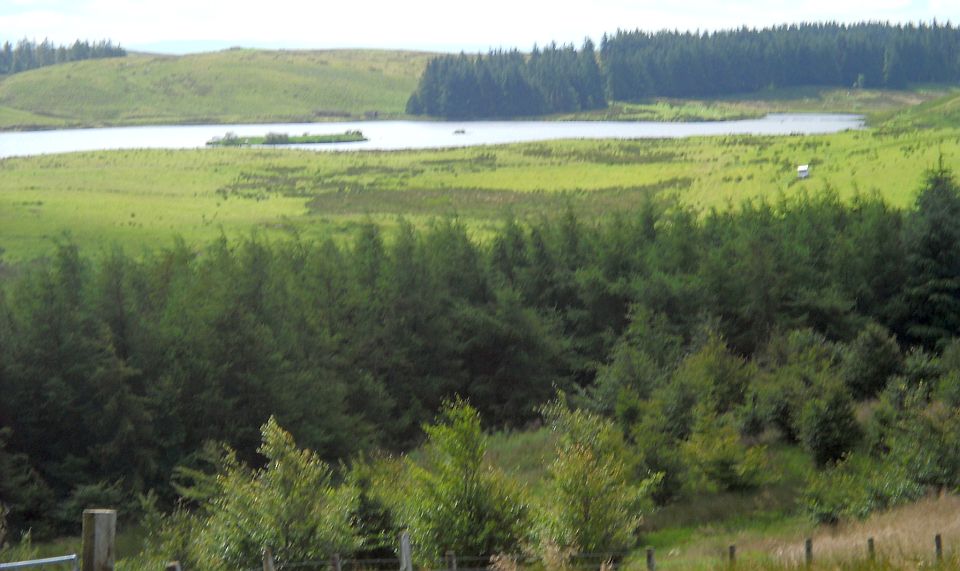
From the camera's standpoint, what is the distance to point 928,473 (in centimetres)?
2381

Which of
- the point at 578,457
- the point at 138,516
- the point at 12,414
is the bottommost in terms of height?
the point at 138,516

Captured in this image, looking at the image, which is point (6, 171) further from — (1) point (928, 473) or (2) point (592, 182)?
(1) point (928, 473)

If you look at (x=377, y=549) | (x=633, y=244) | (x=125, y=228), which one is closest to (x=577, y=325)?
(x=633, y=244)

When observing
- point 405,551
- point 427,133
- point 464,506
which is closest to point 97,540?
point 405,551

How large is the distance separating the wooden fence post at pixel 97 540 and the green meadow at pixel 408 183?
159 ft

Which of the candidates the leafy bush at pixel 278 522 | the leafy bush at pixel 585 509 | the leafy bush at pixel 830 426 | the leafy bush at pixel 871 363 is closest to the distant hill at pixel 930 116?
the leafy bush at pixel 871 363

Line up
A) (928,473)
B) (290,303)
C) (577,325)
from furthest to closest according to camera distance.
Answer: (577,325), (290,303), (928,473)

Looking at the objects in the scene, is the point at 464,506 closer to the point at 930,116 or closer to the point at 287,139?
the point at 930,116

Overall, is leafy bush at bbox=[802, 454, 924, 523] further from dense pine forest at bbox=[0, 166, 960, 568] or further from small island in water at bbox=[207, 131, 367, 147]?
small island in water at bbox=[207, 131, 367, 147]

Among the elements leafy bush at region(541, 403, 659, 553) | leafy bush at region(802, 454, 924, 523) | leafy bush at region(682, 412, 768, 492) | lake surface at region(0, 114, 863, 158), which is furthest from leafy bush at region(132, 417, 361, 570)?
lake surface at region(0, 114, 863, 158)

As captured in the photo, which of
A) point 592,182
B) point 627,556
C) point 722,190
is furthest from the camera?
point 592,182

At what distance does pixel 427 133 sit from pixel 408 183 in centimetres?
8001

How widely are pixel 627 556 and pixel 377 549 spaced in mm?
5439

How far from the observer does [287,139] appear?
157 meters
